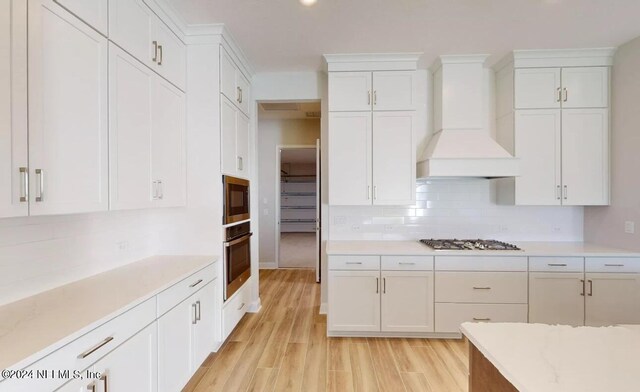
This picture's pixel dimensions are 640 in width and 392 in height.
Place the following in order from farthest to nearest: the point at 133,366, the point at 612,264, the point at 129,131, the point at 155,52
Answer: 1. the point at 612,264
2. the point at 155,52
3. the point at 129,131
4. the point at 133,366

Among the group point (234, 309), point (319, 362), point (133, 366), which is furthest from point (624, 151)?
point (133, 366)

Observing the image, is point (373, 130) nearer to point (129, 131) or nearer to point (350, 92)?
point (350, 92)

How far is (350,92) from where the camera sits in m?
3.01

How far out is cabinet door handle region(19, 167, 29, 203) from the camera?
3.71ft

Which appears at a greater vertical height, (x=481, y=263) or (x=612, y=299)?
(x=481, y=263)

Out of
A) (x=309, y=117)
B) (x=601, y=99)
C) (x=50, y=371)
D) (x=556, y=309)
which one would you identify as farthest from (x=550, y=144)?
(x=50, y=371)

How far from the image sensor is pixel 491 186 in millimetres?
3271

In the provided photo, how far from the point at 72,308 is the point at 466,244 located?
3.04 meters

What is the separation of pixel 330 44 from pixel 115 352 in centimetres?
276

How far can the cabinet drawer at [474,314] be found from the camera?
2.68 meters

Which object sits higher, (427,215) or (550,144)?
(550,144)

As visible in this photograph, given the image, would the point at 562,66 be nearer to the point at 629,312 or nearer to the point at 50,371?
the point at 629,312

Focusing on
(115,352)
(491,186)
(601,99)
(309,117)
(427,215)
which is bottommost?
(115,352)

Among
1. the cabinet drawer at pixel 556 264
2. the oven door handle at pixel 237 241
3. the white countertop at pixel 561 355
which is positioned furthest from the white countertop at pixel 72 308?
the cabinet drawer at pixel 556 264
